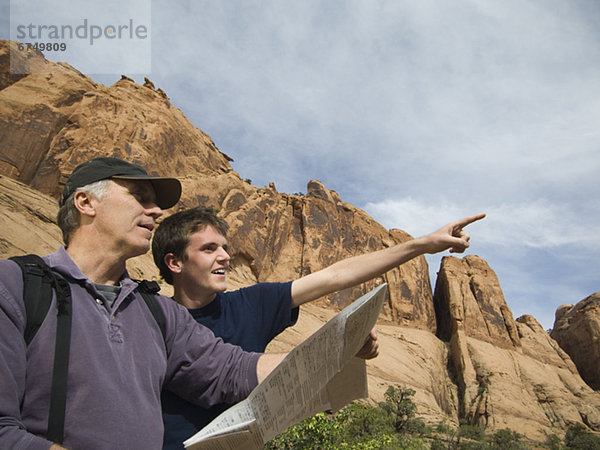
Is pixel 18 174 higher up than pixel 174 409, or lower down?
higher up

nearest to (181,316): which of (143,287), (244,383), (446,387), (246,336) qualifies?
(143,287)

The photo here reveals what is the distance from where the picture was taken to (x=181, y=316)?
Result: 1.73m

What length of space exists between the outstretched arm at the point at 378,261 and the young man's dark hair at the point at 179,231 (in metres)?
0.60

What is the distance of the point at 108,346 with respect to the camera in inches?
52.0

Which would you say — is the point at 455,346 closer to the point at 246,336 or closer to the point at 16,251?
the point at 16,251

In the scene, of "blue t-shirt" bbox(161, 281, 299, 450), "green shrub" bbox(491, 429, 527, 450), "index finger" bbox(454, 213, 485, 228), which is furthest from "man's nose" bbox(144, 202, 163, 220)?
"green shrub" bbox(491, 429, 527, 450)

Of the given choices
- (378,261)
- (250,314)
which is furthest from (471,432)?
(250,314)

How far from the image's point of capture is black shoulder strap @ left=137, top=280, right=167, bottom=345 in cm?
160

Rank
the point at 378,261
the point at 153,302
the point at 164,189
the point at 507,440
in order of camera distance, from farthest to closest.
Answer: the point at 507,440 < the point at 378,261 < the point at 164,189 < the point at 153,302

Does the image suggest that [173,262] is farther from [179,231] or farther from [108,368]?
[108,368]

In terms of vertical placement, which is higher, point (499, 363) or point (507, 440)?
point (499, 363)

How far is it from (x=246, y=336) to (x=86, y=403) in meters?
1.03

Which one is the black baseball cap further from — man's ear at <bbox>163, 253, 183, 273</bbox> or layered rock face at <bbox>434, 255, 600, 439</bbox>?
layered rock face at <bbox>434, 255, 600, 439</bbox>

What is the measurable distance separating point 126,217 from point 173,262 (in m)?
0.70
